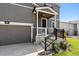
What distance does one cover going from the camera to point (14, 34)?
10523 millimetres

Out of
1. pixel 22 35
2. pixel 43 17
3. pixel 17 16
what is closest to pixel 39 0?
pixel 17 16

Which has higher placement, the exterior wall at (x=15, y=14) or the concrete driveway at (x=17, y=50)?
the exterior wall at (x=15, y=14)

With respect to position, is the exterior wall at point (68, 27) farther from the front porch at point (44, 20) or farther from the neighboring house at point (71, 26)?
the front porch at point (44, 20)

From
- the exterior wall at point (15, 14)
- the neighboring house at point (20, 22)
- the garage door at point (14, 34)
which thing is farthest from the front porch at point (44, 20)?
the garage door at point (14, 34)

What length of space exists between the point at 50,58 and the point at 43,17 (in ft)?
24.6

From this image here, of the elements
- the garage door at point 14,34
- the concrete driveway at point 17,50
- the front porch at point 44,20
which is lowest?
the concrete driveway at point 17,50

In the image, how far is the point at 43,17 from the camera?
13195 mm

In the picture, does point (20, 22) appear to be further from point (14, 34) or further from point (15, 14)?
point (14, 34)

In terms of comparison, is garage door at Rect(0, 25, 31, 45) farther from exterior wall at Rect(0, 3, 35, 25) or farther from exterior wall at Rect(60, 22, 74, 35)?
exterior wall at Rect(60, 22, 74, 35)

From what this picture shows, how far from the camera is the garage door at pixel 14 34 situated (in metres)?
9.88

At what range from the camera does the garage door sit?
988 centimetres

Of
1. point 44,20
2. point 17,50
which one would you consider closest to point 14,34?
point 17,50

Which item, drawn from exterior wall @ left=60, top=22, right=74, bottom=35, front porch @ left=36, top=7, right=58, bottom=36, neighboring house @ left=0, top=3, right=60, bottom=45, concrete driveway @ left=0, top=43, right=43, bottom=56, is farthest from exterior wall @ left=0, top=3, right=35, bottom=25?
exterior wall @ left=60, top=22, right=74, bottom=35

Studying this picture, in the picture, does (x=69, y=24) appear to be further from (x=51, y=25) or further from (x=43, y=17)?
(x=43, y=17)
